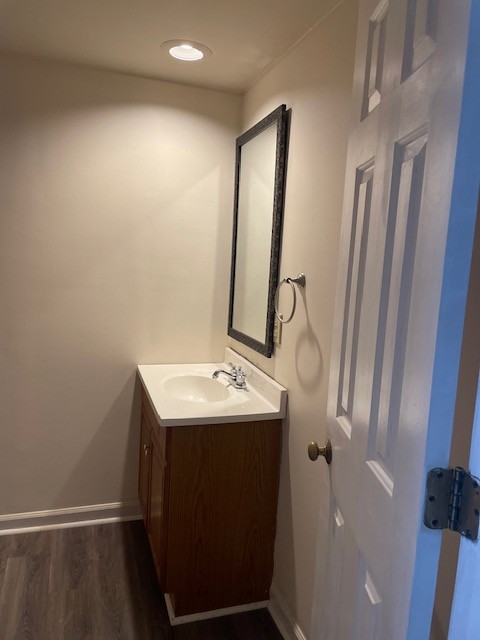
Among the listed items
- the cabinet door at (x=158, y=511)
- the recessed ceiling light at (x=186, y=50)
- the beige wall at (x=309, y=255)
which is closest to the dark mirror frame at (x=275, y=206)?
the beige wall at (x=309, y=255)

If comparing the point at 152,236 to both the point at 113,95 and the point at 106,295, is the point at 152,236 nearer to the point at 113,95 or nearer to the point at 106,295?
the point at 106,295

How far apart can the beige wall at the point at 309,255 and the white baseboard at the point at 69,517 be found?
38.2 inches

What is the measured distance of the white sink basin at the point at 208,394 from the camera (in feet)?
6.07

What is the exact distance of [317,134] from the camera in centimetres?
173

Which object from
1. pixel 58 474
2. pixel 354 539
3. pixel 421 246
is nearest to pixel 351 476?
pixel 354 539

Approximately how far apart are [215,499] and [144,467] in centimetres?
59

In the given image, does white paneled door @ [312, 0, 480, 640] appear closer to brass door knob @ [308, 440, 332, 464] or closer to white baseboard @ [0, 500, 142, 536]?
brass door knob @ [308, 440, 332, 464]

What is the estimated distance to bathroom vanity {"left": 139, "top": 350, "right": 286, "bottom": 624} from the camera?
72.9 inches

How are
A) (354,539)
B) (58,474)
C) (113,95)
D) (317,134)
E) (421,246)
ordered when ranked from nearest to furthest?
(421,246) < (354,539) < (317,134) < (113,95) < (58,474)

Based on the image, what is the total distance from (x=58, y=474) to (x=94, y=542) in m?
0.39

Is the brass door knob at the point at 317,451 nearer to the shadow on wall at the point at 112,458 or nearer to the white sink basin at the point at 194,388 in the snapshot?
the white sink basin at the point at 194,388

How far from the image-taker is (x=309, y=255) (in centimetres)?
178

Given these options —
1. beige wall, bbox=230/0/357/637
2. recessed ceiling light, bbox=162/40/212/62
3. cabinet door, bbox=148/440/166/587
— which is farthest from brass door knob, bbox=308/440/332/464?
A: recessed ceiling light, bbox=162/40/212/62

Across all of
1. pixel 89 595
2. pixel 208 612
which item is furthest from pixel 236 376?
Result: pixel 89 595
